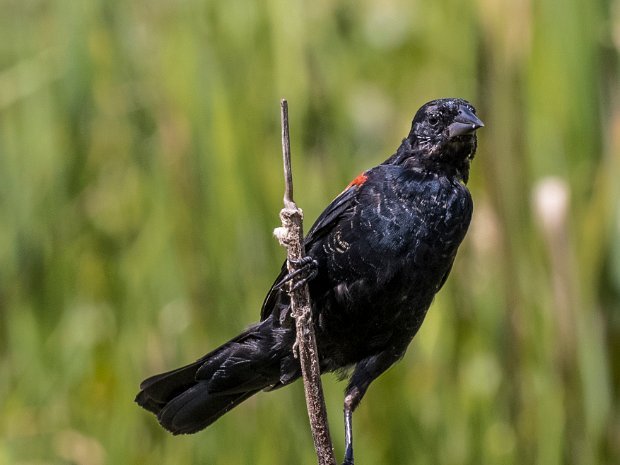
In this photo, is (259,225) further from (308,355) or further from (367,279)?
(308,355)

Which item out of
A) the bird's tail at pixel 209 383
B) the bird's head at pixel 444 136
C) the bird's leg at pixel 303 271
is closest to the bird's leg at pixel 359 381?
the bird's tail at pixel 209 383

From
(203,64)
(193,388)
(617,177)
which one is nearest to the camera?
(193,388)

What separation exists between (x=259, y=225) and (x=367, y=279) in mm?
723

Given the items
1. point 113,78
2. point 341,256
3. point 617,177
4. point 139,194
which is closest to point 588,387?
point 617,177

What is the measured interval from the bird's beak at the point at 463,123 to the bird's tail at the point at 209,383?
697 mm

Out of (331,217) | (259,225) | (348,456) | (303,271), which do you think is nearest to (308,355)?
(303,271)

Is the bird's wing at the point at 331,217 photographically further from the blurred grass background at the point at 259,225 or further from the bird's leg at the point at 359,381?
the blurred grass background at the point at 259,225

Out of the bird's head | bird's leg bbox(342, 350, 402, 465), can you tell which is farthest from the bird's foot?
the bird's head

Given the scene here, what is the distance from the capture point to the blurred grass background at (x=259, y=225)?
3.04m

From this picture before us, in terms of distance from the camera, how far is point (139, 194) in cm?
369

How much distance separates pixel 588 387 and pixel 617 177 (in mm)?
586

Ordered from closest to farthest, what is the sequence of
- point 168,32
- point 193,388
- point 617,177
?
point 193,388
point 617,177
point 168,32

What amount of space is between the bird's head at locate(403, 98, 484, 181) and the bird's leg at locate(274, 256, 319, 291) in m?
0.35

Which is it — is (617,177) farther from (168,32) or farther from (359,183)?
(168,32)
